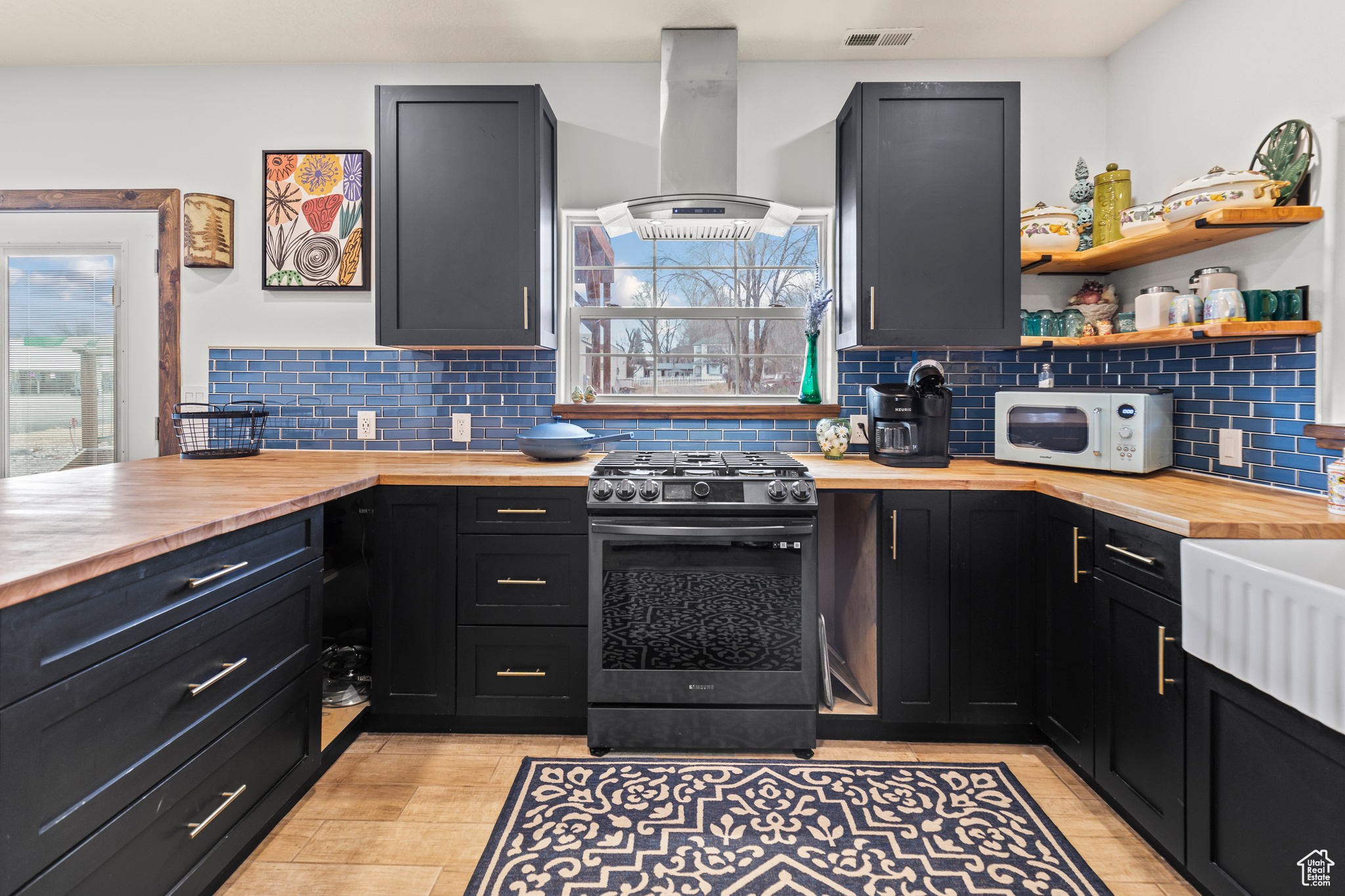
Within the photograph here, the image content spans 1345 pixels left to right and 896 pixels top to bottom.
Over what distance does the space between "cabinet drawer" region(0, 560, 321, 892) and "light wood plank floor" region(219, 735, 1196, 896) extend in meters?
0.43

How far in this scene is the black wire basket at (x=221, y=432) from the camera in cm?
265

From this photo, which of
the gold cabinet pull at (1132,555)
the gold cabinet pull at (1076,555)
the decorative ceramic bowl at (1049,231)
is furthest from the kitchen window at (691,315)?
the gold cabinet pull at (1132,555)

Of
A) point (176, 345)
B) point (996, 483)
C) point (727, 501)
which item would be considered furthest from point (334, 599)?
point (996, 483)

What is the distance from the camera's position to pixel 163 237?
2.91 metres

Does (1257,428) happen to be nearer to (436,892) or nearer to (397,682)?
(436,892)

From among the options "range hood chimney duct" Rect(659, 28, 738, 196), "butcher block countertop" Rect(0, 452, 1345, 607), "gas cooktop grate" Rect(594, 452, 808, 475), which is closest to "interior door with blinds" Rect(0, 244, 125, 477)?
"butcher block countertop" Rect(0, 452, 1345, 607)

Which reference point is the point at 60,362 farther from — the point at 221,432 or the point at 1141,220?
the point at 1141,220

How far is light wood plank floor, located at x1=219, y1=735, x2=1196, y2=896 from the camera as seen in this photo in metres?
1.57

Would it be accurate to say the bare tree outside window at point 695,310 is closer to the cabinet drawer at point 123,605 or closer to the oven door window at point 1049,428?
the oven door window at point 1049,428

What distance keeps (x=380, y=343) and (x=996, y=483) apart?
2.35 m

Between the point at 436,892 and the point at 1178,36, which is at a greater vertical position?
Answer: the point at 1178,36

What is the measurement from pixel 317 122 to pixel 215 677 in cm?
254

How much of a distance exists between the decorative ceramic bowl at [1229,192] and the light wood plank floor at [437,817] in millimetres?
1798

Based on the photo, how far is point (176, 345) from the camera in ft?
9.60
